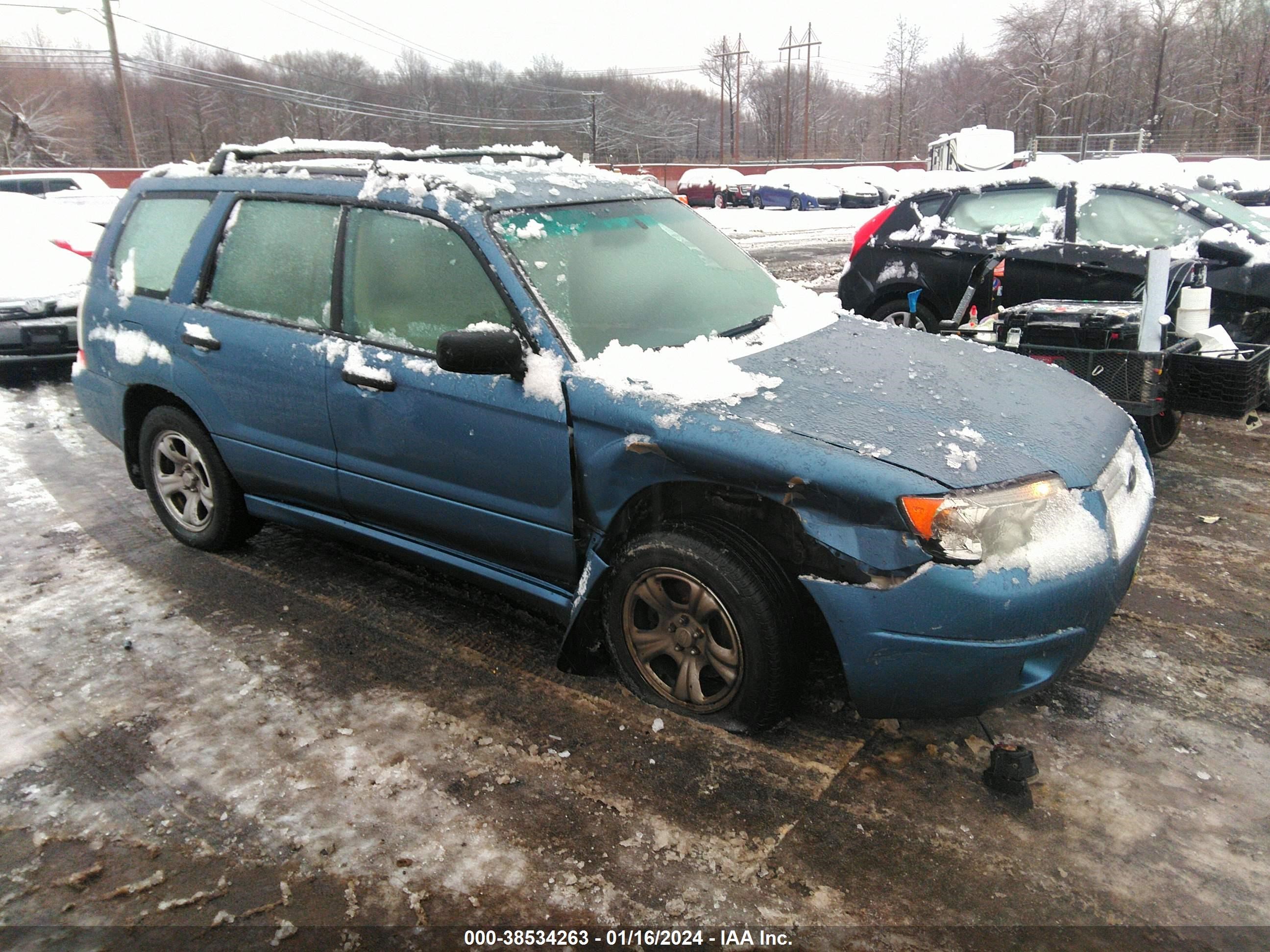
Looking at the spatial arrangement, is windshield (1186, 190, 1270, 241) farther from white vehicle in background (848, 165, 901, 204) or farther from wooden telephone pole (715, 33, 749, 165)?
wooden telephone pole (715, 33, 749, 165)

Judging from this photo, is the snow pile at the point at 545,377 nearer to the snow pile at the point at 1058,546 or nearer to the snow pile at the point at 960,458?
the snow pile at the point at 960,458

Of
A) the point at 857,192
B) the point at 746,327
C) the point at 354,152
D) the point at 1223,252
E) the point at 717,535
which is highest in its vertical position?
the point at 857,192

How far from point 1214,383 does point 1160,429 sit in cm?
86

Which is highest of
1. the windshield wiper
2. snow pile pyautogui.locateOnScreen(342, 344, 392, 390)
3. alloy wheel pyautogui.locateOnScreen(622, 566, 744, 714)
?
the windshield wiper

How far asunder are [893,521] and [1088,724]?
1197 millimetres

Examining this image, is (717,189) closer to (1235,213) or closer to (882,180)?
(882,180)

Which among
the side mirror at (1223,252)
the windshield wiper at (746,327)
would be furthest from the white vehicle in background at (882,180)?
the windshield wiper at (746,327)

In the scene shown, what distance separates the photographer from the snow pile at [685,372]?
2891mm

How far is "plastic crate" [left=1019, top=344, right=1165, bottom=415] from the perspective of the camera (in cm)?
477

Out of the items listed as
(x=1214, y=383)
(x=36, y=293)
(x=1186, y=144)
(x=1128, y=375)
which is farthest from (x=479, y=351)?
(x=1186, y=144)

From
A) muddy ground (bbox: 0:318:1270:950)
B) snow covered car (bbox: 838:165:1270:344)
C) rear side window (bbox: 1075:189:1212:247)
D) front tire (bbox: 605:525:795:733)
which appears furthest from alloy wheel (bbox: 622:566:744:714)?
rear side window (bbox: 1075:189:1212:247)

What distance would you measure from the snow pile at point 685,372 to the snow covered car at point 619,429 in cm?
1

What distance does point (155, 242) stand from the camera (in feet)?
14.2

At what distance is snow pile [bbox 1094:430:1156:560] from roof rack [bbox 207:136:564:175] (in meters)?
2.83
